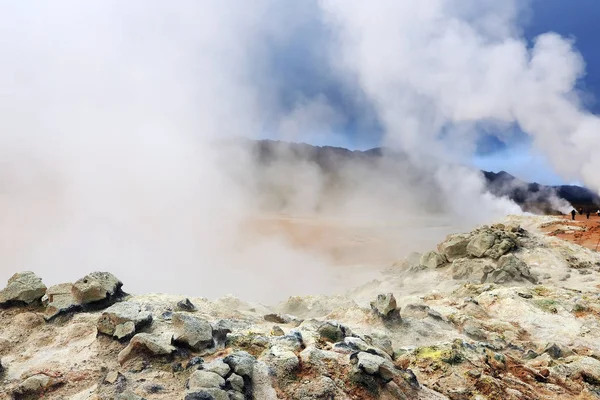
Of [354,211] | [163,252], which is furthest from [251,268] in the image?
[354,211]

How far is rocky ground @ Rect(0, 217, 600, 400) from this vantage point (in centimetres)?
362

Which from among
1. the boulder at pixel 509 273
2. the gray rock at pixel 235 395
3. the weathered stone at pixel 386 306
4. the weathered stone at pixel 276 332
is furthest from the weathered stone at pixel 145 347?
the boulder at pixel 509 273

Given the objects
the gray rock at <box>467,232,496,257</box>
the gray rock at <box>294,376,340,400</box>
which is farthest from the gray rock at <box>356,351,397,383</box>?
the gray rock at <box>467,232,496,257</box>

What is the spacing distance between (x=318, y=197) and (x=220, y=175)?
18.6 m

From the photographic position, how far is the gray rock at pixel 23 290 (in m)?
5.48

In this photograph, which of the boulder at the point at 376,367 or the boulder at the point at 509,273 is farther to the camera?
the boulder at the point at 509,273

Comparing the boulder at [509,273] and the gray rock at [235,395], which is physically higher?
the boulder at [509,273]

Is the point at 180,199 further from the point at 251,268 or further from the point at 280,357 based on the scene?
the point at 280,357

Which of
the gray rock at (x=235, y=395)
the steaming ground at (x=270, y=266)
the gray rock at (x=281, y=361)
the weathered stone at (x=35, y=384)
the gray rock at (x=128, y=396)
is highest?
the gray rock at (x=281, y=361)

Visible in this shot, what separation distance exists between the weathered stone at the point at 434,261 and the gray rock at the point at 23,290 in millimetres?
10629

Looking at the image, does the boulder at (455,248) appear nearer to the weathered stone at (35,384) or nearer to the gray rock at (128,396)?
the gray rock at (128,396)

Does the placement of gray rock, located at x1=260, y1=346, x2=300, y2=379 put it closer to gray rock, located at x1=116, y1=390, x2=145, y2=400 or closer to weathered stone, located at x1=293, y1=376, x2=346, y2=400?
weathered stone, located at x1=293, y1=376, x2=346, y2=400

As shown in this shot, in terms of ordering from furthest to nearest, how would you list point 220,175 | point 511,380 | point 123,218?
point 220,175 < point 123,218 < point 511,380

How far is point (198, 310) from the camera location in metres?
6.03
